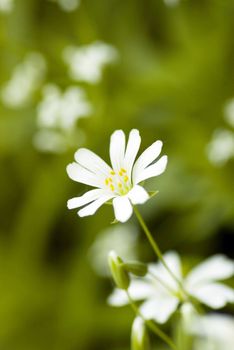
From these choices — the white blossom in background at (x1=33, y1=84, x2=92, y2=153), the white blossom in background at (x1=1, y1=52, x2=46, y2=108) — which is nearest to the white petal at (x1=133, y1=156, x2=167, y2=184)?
the white blossom in background at (x1=33, y1=84, x2=92, y2=153)

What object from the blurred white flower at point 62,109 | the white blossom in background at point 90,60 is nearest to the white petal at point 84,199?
the blurred white flower at point 62,109

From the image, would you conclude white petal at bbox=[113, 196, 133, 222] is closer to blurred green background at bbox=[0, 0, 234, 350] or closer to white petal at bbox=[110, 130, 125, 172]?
white petal at bbox=[110, 130, 125, 172]

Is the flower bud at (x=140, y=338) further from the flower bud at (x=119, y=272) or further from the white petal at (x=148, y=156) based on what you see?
the white petal at (x=148, y=156)

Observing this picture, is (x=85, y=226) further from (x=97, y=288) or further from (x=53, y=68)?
(x=53, y=68)

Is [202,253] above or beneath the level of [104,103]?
beneath

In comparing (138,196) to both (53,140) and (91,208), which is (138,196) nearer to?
(91,208)

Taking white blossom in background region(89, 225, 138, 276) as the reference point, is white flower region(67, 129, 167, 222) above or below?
below

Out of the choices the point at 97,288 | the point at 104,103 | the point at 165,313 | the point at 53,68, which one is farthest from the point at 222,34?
the point at 165,313
